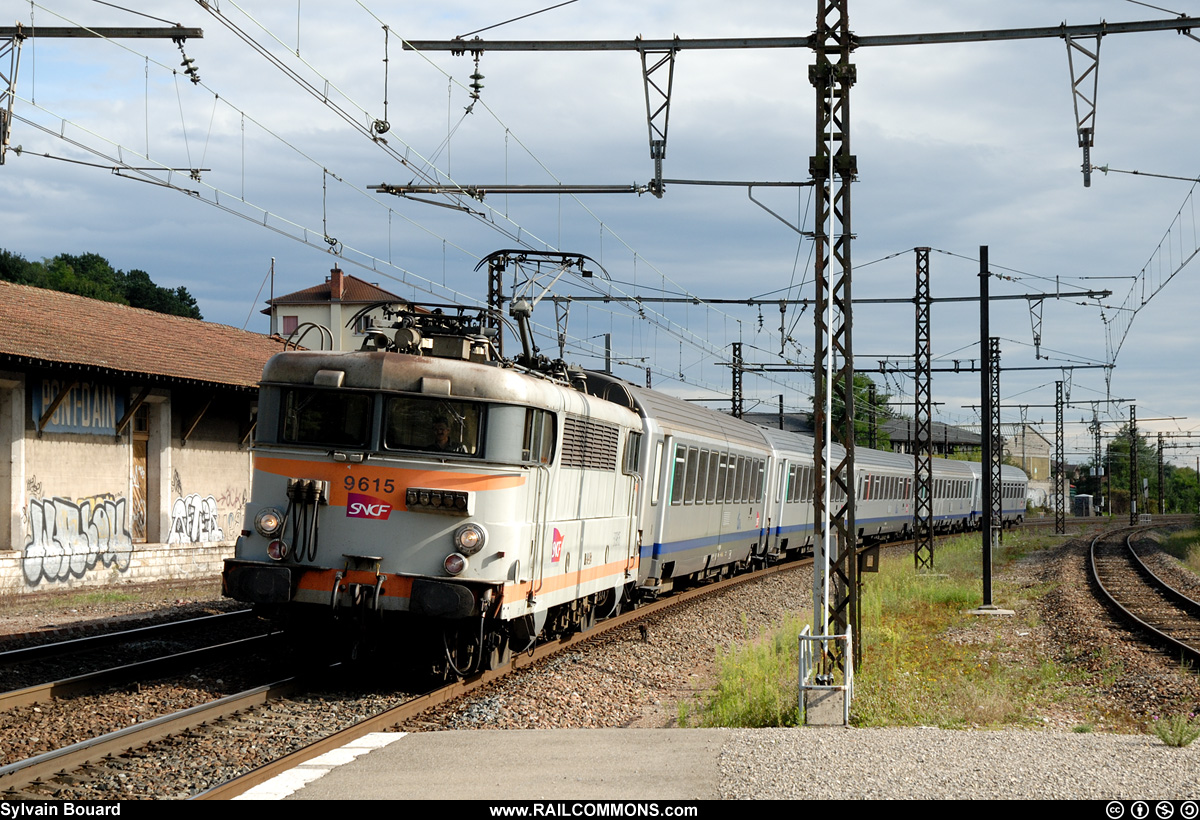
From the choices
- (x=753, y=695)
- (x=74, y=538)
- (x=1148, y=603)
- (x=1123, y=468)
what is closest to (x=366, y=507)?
(x=753, y=695)

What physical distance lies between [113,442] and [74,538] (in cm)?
223

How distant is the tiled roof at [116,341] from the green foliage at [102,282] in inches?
2208

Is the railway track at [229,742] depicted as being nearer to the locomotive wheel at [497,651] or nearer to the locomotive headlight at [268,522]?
the locomotive wheel at [497,651]

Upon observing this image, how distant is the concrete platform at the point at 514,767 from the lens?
7133mm

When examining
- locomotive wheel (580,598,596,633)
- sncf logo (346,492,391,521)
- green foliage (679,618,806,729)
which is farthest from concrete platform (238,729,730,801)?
locomotive wheel (580,598,596,633)

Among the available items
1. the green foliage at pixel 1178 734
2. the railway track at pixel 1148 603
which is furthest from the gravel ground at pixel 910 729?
the railway track at pixel 1148 603

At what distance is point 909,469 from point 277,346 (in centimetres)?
2588

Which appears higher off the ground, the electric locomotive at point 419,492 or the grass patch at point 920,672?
the electric locomotive at point 419,492

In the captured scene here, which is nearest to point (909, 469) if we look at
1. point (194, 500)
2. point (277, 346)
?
point (277, 346)

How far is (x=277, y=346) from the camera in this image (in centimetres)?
3350

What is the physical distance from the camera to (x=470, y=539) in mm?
10641

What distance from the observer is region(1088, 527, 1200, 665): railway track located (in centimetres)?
1702

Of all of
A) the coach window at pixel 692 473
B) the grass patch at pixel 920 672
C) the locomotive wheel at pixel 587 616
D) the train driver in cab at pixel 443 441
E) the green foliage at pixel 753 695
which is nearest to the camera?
the green foliage at pixel 753 695

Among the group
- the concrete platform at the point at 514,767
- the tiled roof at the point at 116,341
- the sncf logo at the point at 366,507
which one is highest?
the tiled roof at the point at 116,341
